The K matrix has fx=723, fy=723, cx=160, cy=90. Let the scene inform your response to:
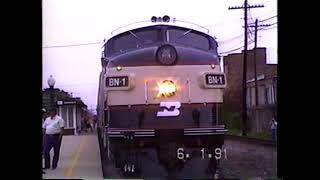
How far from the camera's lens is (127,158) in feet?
22.8

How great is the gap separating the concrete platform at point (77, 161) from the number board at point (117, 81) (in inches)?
22.4

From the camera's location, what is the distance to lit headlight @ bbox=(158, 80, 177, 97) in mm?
6914

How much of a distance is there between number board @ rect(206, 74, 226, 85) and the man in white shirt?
1.46m

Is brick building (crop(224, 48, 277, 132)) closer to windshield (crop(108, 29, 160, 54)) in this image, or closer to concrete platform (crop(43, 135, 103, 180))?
windshield (crop(108, 29, 160, 54))

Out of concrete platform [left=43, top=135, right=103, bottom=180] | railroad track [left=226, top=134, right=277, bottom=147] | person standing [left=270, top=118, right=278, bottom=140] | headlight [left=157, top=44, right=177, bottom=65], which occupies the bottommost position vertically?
concrete platform [left=43, top=135, right=103, bottom=180]

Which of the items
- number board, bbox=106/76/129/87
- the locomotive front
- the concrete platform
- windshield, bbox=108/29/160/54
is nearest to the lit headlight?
the locomotive front

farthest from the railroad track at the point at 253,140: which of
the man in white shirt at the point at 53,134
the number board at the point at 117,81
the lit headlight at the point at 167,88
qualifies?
the man in white shirt at the point at 53,134

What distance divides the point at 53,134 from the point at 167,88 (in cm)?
117

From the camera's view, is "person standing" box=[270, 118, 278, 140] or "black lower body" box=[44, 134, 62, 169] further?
"person standing" box=[270, 118, 278, 140]

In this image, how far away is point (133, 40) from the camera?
707 cm

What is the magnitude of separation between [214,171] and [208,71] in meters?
0.97
